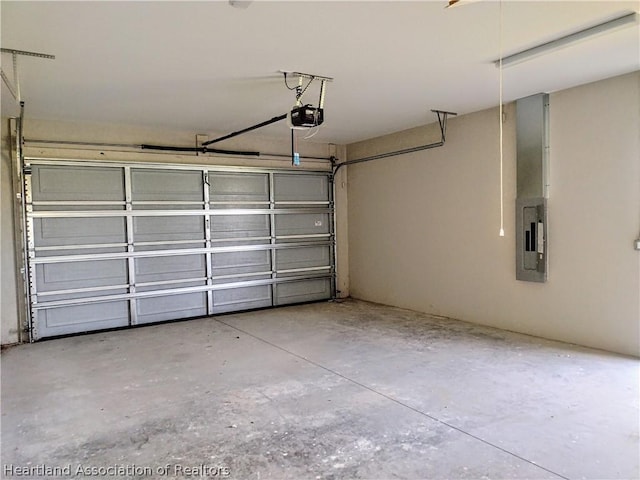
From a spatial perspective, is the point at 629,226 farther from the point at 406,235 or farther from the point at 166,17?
the point at 166,17

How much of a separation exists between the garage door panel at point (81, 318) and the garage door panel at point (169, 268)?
0.45 m

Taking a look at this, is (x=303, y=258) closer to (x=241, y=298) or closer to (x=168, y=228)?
(x=241, y=298)

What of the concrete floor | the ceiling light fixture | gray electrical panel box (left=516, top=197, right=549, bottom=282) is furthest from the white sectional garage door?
the ceiling light fixture

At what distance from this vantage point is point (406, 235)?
6480 mm

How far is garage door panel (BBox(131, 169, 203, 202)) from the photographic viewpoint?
5887mm

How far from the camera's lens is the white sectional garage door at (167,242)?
5395 millimetres

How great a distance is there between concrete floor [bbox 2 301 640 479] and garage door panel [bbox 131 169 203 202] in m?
1.90

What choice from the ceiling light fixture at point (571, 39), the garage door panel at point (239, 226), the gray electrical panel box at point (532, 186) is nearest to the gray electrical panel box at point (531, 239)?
the gray electrical panel box at point (532, 186)

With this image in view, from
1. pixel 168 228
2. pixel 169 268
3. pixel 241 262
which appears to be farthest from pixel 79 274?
pixel 241 262

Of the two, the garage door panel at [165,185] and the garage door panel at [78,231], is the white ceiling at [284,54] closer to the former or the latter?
the garage door panel at [165,185]

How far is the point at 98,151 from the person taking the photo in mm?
5676

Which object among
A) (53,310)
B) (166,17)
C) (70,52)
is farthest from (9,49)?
(53,310)

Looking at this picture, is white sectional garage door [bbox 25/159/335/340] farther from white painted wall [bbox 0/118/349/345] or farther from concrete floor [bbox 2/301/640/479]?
concrete floor [bbox 2/301/640/479]

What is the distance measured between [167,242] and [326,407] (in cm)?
373
